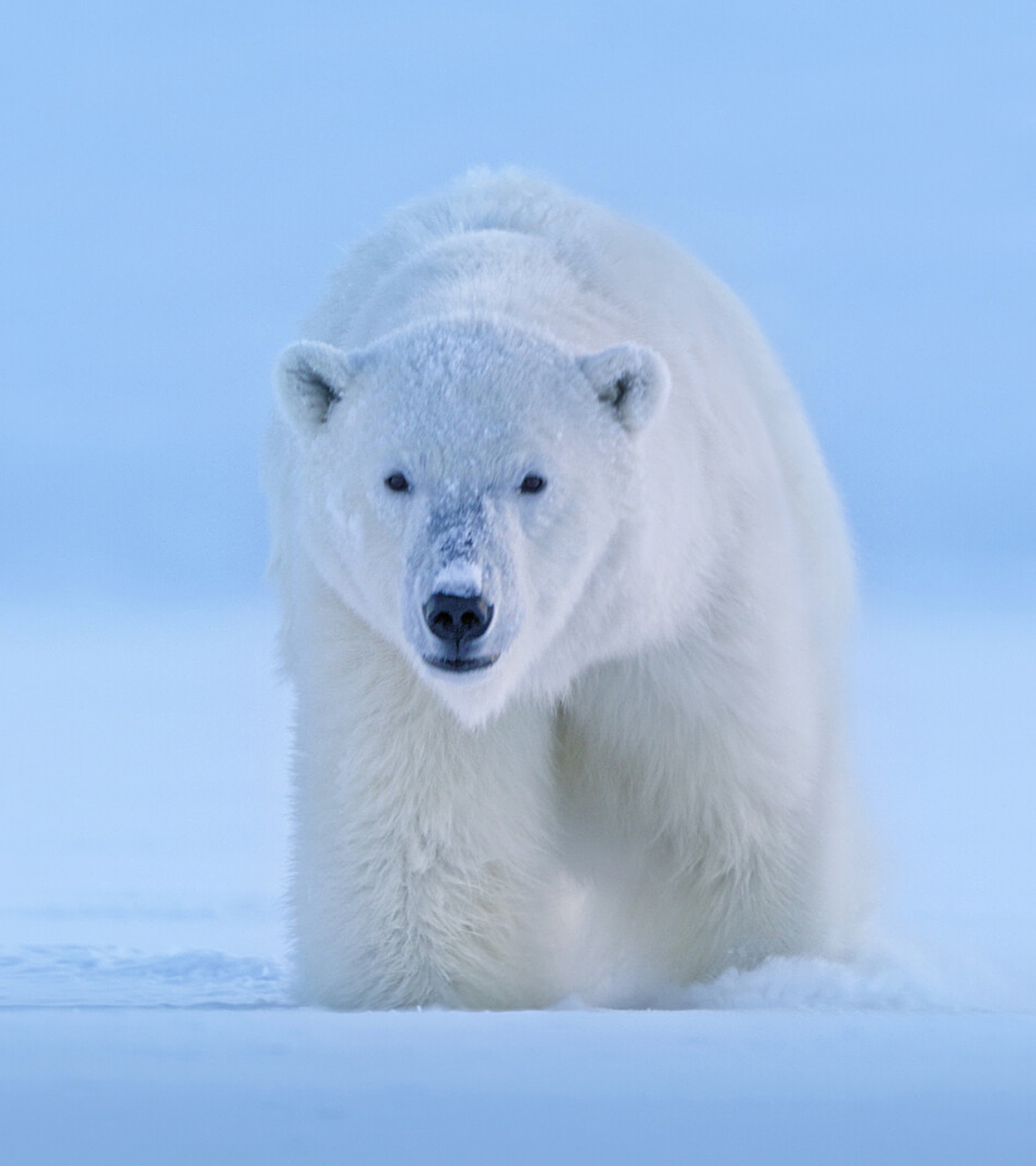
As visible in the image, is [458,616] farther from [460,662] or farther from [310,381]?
[310,381]

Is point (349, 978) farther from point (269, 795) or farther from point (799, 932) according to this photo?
point (269, 795)

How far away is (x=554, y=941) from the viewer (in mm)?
4793

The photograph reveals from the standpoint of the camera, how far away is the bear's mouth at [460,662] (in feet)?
12.1

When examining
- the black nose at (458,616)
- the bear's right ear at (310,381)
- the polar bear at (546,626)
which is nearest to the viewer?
the black nose at (458,616)

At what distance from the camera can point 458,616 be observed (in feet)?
11.8

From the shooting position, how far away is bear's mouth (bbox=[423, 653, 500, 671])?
368 centimetres

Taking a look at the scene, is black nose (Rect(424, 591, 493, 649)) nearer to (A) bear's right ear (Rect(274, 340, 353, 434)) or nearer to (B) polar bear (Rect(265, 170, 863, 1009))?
(B) polar bear (Rect(265, 170, 863, 1009))

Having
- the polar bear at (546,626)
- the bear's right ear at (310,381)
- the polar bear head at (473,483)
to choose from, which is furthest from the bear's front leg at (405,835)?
the bear's right ear at (310,381)

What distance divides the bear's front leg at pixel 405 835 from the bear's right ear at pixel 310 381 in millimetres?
462

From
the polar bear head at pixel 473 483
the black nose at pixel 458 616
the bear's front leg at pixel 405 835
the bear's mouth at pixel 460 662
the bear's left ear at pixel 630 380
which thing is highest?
the bear's left ear at pixel 630 380

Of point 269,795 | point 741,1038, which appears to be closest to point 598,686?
point 741,1038

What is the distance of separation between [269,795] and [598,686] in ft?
6.32

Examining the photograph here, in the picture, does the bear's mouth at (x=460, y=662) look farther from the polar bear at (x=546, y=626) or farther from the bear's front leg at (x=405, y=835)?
the bear's front leg at (x=405, y=835)

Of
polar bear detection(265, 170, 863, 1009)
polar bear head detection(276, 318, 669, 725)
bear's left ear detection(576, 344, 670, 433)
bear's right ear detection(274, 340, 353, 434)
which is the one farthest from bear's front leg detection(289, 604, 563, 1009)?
bear's left ear detection(576, 344, 670, 433)
